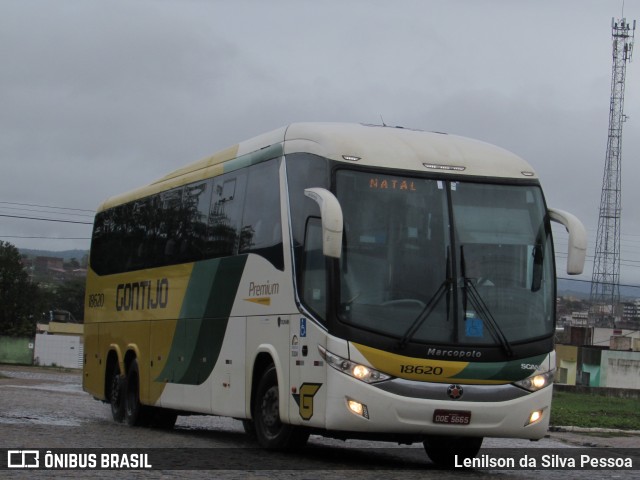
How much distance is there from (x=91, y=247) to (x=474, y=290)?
1269 cm

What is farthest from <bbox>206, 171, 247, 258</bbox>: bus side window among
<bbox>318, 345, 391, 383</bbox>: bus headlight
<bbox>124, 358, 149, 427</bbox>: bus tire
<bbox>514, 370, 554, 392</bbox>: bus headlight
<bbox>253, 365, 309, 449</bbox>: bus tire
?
<bbox>514, 370, 554, 392</bbox>: bus headlight

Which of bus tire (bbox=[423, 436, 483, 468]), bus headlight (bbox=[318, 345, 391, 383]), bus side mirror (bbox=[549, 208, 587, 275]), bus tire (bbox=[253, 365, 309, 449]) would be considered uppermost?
bus side mirror (bbox=[549, 208, 587, 275])

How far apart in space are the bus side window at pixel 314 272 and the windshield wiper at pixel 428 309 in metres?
0.88

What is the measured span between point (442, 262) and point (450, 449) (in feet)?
8.95

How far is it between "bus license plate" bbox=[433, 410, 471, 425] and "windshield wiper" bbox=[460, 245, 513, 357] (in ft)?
2.69

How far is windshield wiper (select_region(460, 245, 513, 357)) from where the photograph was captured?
1284cm

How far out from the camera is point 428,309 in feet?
41.7

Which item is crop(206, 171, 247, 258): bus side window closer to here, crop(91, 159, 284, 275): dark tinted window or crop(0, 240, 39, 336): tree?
crop(91, 159, 284, 275): dark tinted window

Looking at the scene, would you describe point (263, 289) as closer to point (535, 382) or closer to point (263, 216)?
point (263, 216)

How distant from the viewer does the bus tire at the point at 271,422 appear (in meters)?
13.8

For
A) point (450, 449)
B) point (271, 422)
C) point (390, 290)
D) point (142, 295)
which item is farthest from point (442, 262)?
point (142, 295)

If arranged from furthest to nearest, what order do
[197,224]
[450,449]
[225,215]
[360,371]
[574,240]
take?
[197,224] → [225,215] → [450,449] → [574,240] → [360,371]

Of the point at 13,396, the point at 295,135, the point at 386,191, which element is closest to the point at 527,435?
the point at 386,191

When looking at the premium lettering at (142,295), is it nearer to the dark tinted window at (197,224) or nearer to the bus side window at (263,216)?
the dark tinted window at (197,224)
